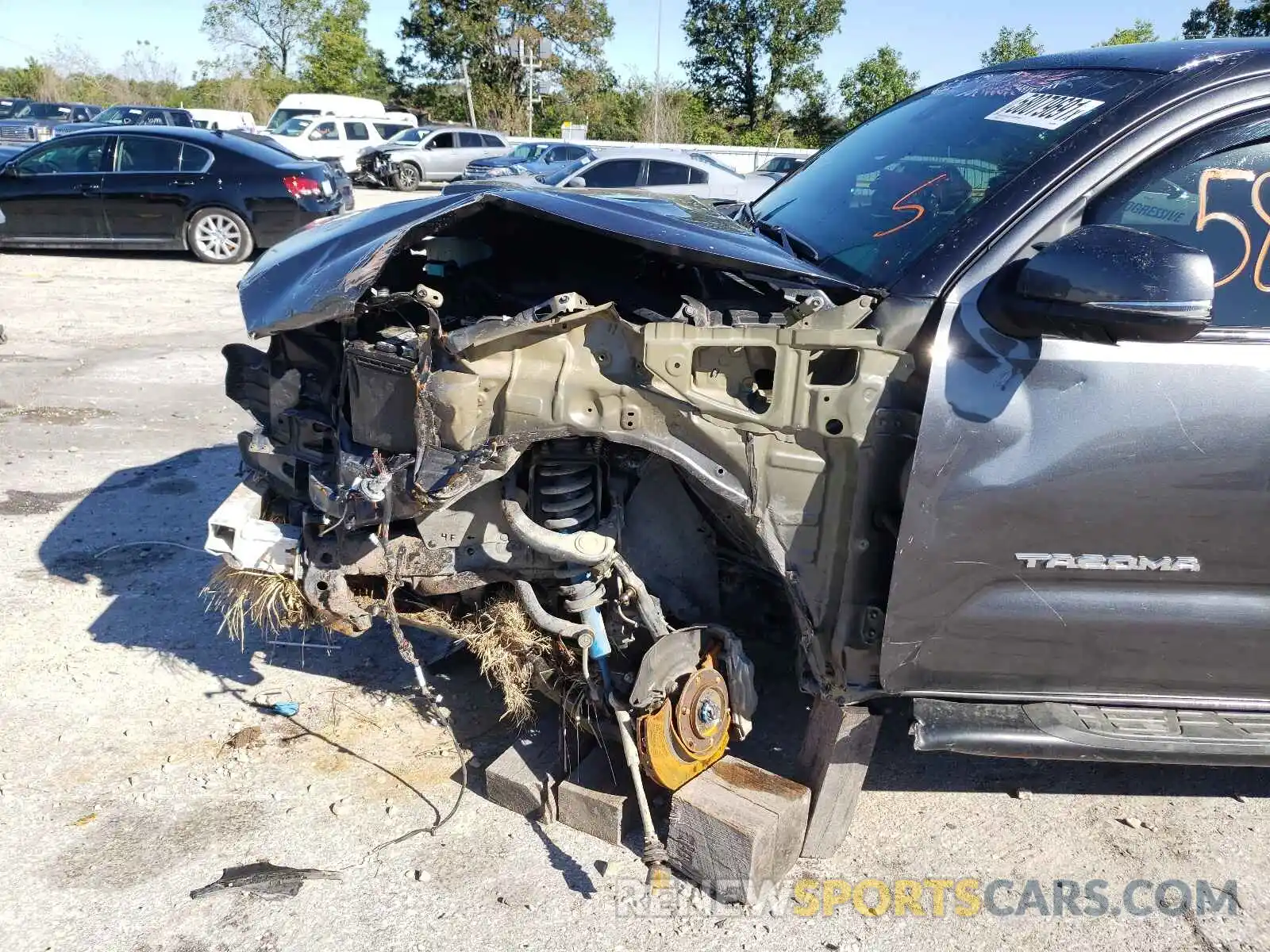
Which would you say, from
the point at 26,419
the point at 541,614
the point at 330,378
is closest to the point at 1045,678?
the point at 541,614

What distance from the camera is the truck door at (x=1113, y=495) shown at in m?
2.16

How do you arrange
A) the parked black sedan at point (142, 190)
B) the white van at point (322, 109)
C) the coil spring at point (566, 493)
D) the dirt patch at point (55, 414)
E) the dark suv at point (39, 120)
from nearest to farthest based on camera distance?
the coil spring at point (566, 493) < the dirt patch at point (55, 414) < the parked black sedan at point (142, 190) < the dark suv at point (39, 120) < the white van at point (322, 109)

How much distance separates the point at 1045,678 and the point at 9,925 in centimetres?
255

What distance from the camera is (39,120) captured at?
83.0 ft

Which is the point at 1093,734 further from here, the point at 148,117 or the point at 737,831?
the point at 148,117

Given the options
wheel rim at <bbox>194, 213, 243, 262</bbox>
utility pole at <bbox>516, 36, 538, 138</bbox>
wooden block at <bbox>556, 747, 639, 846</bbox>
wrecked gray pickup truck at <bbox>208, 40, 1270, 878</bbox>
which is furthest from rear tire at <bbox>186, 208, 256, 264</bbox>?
utility pole at <bbox>516, 36, 538, 138</bbox>

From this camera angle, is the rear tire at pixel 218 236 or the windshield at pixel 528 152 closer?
the rear tire at pixel 218 236

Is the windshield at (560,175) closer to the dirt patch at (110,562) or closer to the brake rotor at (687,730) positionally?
the dirt patch at (110,562)

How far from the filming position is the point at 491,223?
9.53ft

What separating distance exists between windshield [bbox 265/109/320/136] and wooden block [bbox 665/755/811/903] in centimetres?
2503

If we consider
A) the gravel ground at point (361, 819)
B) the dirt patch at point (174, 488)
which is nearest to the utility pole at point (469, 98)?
the dirt patch at point (174, 488)

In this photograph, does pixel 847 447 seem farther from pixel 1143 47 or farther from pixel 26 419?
pixel 26 419

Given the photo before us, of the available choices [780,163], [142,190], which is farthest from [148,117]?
[780,163]

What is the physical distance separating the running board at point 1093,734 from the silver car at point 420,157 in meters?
22.3
